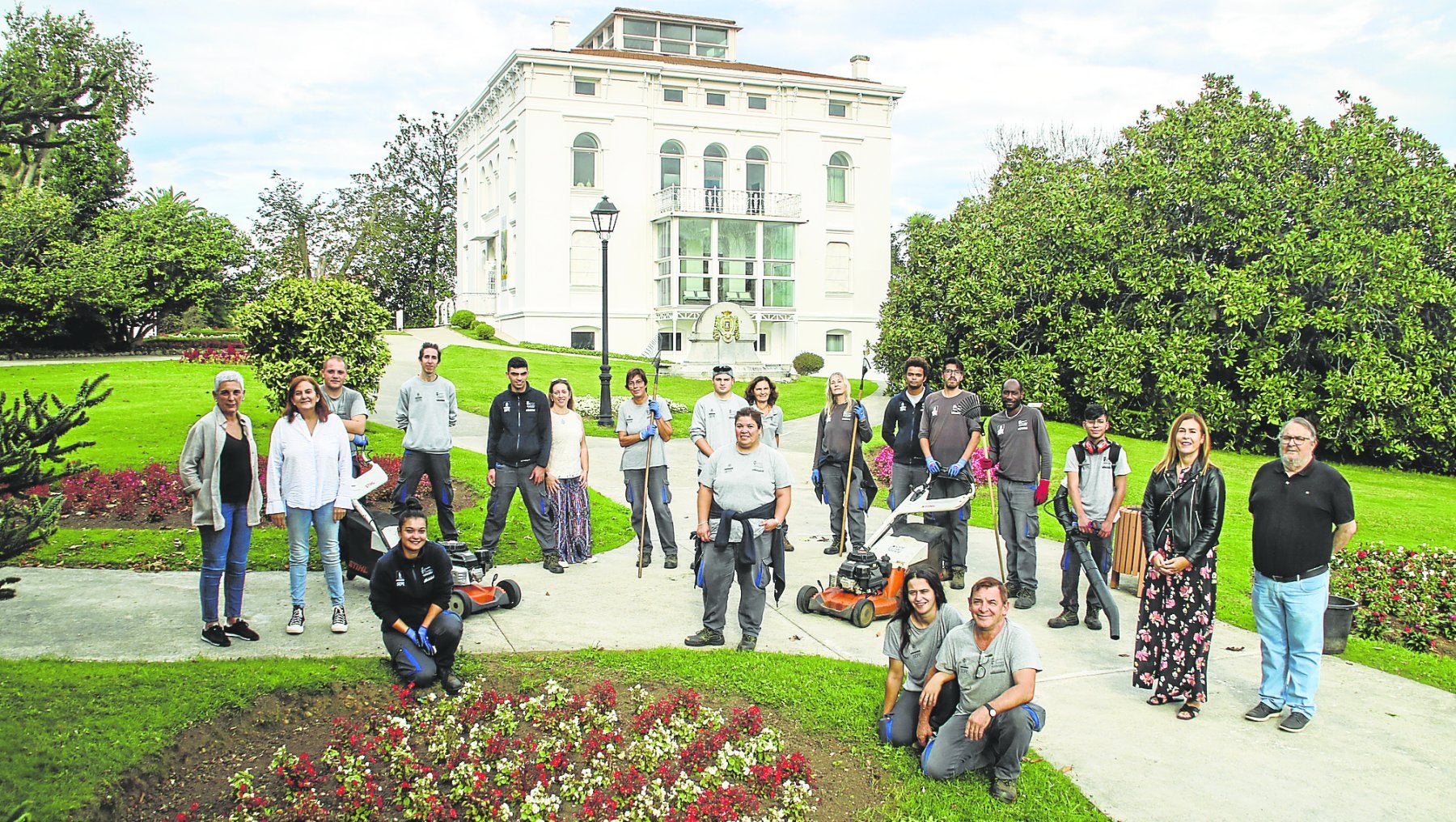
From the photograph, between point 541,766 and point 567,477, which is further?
point 567,477

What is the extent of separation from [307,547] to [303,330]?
779cm

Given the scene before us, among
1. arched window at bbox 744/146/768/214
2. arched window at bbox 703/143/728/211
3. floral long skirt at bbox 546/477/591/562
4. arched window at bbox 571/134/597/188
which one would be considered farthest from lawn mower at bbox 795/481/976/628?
arched window at bbox 744/146/768/214

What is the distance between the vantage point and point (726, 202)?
144 ft

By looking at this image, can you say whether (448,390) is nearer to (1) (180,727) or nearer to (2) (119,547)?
(2) (119,547)

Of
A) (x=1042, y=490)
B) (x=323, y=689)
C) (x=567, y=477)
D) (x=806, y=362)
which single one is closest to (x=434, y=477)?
(x=567, y=477)

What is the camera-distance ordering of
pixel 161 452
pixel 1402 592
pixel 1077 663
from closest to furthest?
pixel 1077 663
pixel 1402 592
pixel 161 452

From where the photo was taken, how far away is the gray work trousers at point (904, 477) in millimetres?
9586

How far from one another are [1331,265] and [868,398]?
12442mm

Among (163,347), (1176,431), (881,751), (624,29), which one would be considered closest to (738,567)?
(881,751)

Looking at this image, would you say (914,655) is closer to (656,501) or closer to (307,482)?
(307,482)

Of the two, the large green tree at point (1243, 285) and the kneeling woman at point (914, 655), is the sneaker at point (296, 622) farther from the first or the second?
the large green tree at point (1243, 285)

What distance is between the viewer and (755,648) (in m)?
7.27

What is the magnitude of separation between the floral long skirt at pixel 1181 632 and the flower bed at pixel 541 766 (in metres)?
2.61

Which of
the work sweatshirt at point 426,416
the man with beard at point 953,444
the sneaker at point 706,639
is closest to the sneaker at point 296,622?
the work sweatshirt at point 426,416
